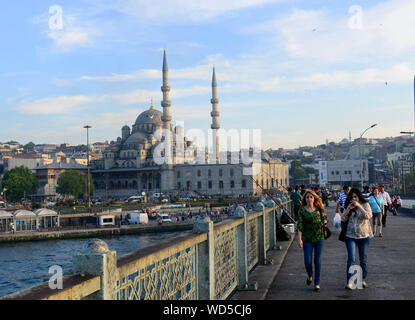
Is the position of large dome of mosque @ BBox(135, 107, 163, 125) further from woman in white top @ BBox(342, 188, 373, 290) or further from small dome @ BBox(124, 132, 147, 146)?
woman in white top @ BBox(342, 188, 373, 290)

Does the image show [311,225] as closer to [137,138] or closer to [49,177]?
[49,177]

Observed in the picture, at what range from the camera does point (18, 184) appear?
3127 inches

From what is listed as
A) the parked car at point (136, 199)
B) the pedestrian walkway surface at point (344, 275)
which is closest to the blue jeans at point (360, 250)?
the pedestrian walkway surface at point (344, 275)

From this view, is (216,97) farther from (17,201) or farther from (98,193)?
(17,201)

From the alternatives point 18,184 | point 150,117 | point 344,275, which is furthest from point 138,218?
point 150,117

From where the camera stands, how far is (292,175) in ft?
449

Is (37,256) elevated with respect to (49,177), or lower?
lower

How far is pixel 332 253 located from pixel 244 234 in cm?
360

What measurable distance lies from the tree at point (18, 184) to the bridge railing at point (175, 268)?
76602 millimetres

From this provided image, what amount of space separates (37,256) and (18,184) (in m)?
49.0

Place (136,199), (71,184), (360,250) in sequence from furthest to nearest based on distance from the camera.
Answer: (136,199)
(71,184)
(360,250)

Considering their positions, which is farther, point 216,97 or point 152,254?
point 216,97

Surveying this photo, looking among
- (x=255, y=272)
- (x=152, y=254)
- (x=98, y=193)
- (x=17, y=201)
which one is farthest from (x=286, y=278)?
(x=98, y=193)

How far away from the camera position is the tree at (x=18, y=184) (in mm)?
79188
